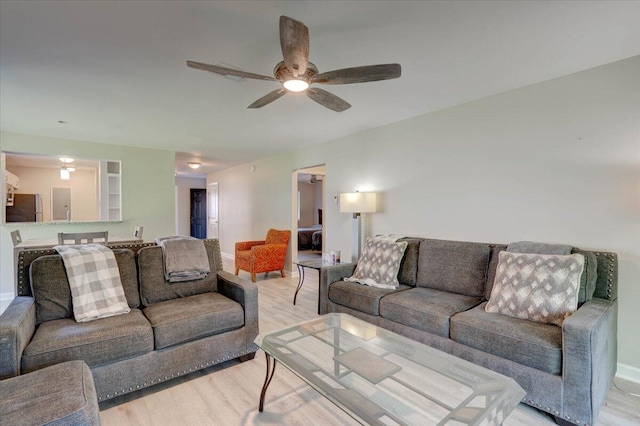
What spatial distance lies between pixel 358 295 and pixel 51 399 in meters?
2.28

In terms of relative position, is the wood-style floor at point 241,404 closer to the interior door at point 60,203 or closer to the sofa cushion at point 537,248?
the sofa cushion at point 537,248

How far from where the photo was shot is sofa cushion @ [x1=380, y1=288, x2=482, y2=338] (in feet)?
7.79

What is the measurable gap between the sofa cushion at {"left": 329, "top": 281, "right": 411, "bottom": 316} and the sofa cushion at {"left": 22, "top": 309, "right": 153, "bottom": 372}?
5.77 feet

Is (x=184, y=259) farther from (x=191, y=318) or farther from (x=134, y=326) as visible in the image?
(x=134, y=326)

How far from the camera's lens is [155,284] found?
2.59 m

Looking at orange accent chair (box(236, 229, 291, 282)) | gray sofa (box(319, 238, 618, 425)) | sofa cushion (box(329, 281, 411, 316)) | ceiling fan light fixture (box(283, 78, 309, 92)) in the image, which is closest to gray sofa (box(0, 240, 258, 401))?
sofa cushion (box(329, 281, 411, 316))

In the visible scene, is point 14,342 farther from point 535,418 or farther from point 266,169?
point 266,169

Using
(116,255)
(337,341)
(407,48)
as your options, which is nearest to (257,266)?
(116,255)

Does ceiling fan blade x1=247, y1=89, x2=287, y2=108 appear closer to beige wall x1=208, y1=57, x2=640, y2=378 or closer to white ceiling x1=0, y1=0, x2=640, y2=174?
white ceiling x1=0, y1=0, x2=640, y2=174

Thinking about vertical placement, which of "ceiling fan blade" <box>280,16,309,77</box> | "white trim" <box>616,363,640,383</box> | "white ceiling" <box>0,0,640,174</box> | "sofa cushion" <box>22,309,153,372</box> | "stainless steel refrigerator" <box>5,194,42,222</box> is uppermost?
"white ceiling" <box>0,0,640,174</box>

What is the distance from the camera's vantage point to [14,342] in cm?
163

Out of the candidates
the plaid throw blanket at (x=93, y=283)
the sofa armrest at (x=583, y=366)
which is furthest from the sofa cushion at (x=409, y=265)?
the plaid throw blanket at (x=93, y=283)

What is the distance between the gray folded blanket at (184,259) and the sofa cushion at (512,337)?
2181 millimetres

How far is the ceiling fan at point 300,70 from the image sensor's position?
1.57m
